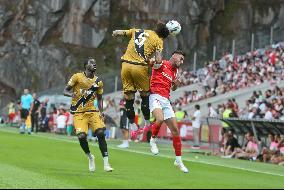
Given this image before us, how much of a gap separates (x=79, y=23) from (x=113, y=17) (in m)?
3.38

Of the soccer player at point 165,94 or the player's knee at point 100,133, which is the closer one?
the soccer player at point 165,94

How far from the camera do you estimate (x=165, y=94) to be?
16.2 metres

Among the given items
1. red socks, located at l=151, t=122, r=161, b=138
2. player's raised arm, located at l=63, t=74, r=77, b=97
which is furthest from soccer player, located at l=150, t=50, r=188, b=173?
player's raised arm, located at l=63, t=74, r=77, b=97

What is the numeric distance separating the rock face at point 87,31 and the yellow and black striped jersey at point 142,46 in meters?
49.7

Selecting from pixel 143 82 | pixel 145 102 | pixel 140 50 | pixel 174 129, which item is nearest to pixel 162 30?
pixel 140 50

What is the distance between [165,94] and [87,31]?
2119 inches

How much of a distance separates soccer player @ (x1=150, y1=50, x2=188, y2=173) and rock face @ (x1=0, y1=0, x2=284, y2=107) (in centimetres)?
4931

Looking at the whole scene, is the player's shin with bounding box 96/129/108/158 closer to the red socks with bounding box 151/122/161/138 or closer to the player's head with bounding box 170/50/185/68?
the red socks with bounding box 151/122/161/138

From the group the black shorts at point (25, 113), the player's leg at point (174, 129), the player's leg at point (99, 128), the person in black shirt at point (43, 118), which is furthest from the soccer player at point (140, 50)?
the person in black shirt at point (43, 118)

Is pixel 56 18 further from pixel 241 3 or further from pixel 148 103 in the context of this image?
pixel 148 103

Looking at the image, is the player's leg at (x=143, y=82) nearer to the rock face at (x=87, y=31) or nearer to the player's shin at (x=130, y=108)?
the player's shin at (x=130, y=108)

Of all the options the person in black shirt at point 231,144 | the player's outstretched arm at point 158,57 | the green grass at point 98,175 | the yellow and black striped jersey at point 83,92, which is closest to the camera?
the green grass at point 98,175

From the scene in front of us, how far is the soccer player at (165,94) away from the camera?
16.0 m

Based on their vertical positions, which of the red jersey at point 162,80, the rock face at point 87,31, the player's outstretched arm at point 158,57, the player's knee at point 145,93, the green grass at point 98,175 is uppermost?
the rock face at point 87,31
